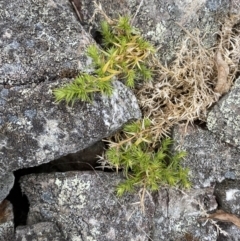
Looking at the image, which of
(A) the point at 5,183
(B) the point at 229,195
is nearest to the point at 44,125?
(A) the point at 5,183

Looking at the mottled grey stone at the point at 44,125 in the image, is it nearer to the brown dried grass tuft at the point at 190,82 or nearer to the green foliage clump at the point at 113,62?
the green foliage clump at the point at 113,62

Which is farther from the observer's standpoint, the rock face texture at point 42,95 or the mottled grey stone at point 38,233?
the mottled grey stone at point 38,233

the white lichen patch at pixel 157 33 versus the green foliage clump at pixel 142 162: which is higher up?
the white lichen patch at pixel 157 33

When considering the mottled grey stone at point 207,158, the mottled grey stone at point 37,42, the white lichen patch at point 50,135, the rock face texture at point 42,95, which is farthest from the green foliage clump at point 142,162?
the mottled grey stone at point 37,42

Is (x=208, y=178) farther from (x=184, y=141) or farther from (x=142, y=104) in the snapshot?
(x=142, y=104)

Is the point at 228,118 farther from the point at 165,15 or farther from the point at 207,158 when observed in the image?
the point at 165,15

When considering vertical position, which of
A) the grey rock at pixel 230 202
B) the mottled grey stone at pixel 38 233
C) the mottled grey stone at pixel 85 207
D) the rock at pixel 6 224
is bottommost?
the rock at pixel 6 224

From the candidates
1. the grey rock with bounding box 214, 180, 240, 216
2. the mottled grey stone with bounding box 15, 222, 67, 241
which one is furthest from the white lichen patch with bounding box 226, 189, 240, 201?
the mottled grey stone with bounding box 15, 222, 67, 241

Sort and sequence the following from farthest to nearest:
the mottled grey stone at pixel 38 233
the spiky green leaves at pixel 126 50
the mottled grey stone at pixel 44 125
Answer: the spiky green leaves at pixel 126 50
the mottled grey stone at pixel 38 233
the mottled grey stone at pixel 44 125
